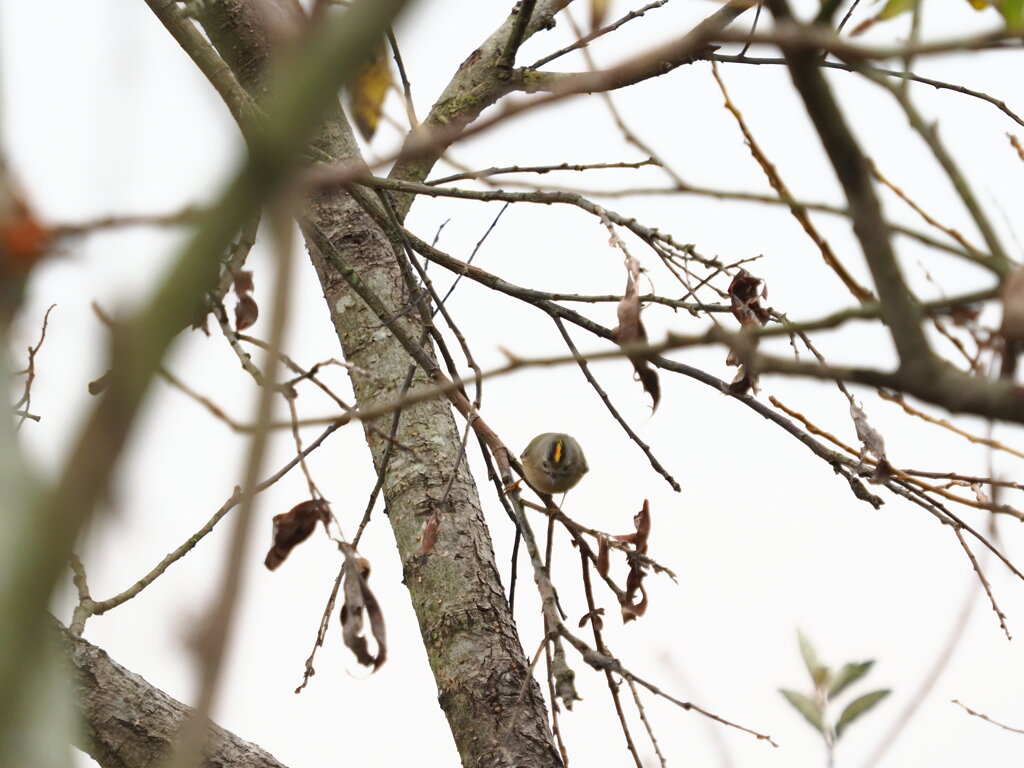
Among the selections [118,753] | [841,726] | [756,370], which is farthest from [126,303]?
[118,753]

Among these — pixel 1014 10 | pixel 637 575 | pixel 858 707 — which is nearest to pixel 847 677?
pixel 858 707

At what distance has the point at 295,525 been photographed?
51.3 inches

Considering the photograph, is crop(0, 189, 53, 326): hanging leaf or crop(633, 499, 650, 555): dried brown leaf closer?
crop(0, 189, 53, 326): hanging leaf

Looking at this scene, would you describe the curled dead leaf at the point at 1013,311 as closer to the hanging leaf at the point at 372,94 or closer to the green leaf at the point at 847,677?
the green leaf at the point at 847,677

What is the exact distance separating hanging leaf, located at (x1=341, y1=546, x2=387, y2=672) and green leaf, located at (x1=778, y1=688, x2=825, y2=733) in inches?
18.9

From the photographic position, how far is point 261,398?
0.42 metres

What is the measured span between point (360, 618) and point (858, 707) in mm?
587

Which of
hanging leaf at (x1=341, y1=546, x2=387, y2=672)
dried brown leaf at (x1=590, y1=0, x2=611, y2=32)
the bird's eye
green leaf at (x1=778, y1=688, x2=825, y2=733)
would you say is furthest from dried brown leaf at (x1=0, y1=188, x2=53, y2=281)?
the bird's eye

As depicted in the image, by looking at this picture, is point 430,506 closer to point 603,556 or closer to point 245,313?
point 245,313

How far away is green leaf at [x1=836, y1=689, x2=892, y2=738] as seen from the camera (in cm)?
115

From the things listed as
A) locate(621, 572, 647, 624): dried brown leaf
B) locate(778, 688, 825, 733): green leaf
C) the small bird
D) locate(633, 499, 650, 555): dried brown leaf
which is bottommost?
locate(778, 688, 825, 733): green leaf

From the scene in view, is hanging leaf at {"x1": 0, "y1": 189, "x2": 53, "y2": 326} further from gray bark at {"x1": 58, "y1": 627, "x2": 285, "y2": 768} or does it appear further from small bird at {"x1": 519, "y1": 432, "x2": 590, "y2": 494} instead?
small bird at {"x1": 519, "y1": 432, "x2": 590, "y2": 494}

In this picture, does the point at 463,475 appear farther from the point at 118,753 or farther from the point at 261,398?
the point at 261,398

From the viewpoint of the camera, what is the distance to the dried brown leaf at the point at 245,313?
166 centimetres
